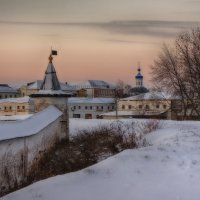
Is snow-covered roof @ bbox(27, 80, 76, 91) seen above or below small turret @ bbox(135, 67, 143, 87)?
below

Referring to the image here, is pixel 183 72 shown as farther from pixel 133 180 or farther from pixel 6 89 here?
pixel 6 89

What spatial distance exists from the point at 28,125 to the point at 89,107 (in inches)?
2597

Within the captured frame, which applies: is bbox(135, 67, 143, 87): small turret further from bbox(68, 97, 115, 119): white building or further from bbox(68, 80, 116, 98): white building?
bbox(68, 97, 115, 119): white building

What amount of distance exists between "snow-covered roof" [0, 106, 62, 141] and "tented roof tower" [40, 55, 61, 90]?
1086mm

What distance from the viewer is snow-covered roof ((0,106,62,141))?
8.69m

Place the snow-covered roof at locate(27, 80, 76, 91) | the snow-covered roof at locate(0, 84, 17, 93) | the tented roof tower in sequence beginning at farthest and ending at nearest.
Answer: the snow-covered roof at locate(0, 84, 17, 93), the snow-covered roof at locate(27, 80, 76, 91), the tented roof tower

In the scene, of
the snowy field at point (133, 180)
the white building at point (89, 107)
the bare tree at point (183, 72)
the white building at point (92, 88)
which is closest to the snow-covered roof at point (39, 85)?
the white building at point (92, 88)

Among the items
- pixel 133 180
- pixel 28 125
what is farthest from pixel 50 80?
pixel 133 180

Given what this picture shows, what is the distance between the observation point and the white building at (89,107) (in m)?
75.8

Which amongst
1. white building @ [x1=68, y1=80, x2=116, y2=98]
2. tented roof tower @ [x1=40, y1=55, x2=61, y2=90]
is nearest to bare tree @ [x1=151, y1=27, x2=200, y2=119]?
tented roof tower @ [x1=40, y1=55, x2=61, y2=90]

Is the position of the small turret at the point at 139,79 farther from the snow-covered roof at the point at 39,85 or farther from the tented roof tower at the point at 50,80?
the tented roof tower at the point at 50,80

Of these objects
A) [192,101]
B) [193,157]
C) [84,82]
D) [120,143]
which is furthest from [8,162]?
[84,82]

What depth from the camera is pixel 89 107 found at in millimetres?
76375

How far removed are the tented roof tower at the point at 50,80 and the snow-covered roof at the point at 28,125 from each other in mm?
1086
